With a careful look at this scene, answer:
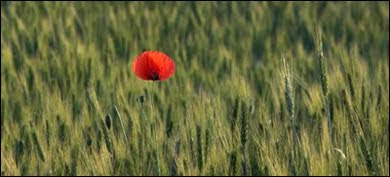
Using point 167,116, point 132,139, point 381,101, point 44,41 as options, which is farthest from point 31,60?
point 381,101

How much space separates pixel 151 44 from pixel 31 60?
0.57 m

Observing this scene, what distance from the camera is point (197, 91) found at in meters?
2.86

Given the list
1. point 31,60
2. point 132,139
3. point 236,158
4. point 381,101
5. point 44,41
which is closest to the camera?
point 236,158

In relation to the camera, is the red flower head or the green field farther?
the green field

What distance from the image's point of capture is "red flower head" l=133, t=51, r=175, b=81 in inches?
71.4

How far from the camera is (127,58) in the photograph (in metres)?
3.29

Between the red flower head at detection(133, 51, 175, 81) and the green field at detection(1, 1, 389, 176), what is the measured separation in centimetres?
7

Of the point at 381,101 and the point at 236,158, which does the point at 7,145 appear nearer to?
the point at 236,158

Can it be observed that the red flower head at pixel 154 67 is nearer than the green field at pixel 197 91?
Yes

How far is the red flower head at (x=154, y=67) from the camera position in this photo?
1814 millimetres

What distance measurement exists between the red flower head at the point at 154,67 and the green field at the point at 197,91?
0.07 metres

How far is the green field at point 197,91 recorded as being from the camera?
76.1 inches

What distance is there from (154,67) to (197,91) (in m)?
1.04

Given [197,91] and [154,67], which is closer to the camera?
[154,67]
